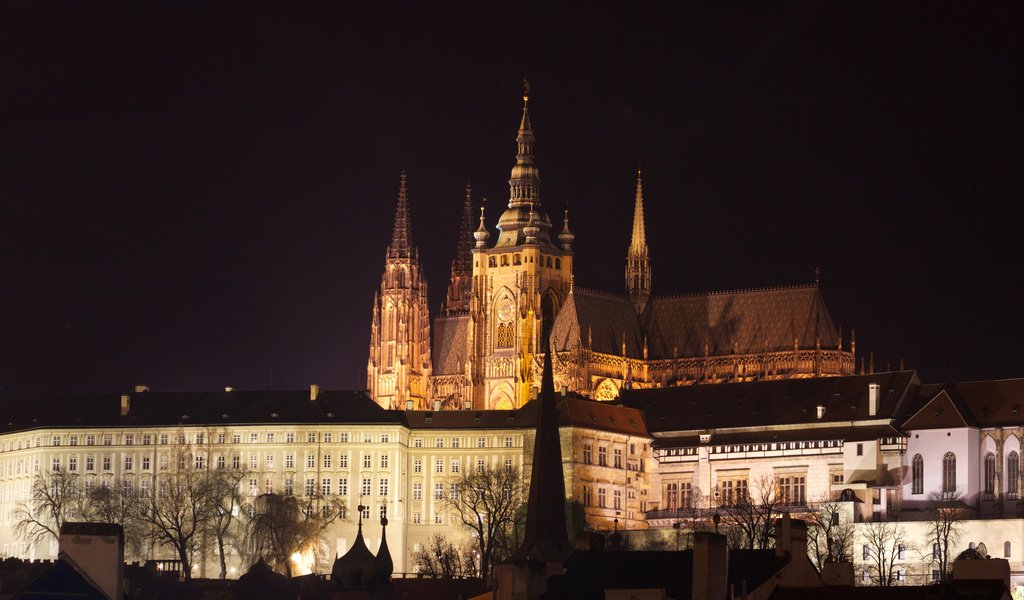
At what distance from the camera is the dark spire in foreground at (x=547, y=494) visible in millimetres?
109000

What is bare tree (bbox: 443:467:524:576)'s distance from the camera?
174900mm

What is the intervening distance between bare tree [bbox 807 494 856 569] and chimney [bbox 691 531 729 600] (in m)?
83.8

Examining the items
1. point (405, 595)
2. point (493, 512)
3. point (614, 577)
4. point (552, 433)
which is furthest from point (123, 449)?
point (614, 577)

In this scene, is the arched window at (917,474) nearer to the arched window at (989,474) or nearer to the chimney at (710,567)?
the arched window at (989,474)

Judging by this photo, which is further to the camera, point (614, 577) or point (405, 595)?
point (405, 595)

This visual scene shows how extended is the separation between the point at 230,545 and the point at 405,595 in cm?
4970

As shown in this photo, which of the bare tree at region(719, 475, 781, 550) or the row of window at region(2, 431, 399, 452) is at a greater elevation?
the row of window at region(2, 431, 399, 452)

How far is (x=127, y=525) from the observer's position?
182 m

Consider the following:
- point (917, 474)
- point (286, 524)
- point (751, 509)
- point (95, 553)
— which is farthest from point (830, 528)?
point (95, 553)

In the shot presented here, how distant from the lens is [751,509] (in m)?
171

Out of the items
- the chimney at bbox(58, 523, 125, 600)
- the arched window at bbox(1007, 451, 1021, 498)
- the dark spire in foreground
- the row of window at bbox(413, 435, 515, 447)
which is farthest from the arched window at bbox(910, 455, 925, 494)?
the chimney at bbox(58, 523, 125, 600)

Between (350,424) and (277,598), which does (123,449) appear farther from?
(277,598)

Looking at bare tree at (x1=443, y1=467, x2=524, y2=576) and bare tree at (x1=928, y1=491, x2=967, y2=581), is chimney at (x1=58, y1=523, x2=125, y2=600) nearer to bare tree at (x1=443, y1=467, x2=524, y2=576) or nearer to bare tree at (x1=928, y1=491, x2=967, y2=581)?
bare tree at (x1=928, y1=491, x2=967, y2=581)

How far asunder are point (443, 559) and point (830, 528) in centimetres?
2250
